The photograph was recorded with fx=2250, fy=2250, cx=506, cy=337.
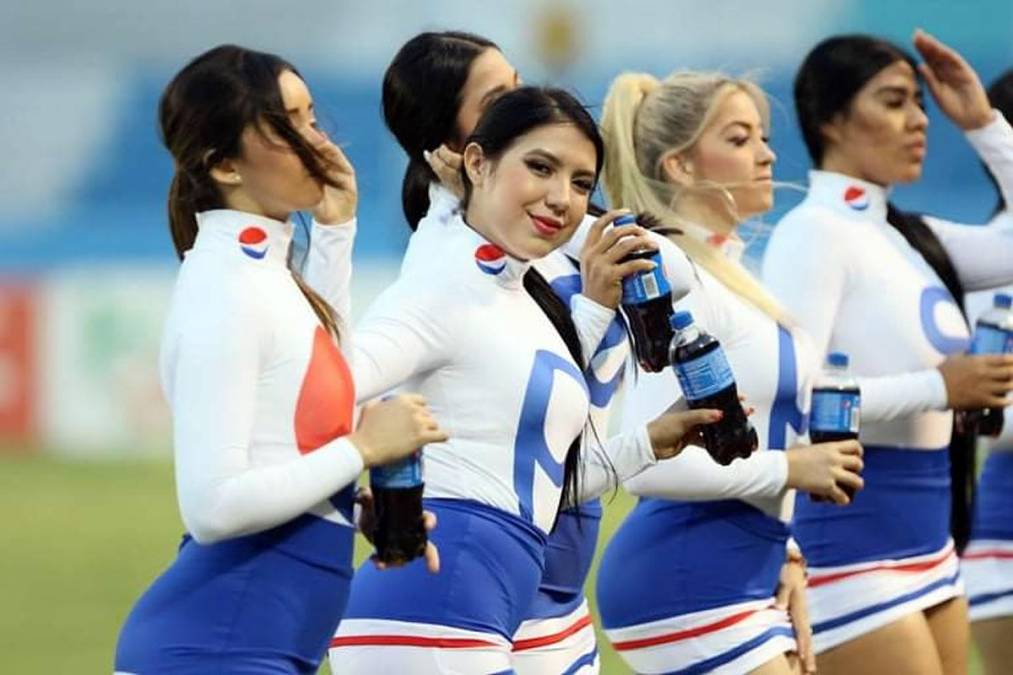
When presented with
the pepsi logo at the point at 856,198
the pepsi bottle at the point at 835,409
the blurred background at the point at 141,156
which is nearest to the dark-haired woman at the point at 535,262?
the pepsi bottle at the point at 835,409

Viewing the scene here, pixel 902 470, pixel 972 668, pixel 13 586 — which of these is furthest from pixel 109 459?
pixel 902 470

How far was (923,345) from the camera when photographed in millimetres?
5898

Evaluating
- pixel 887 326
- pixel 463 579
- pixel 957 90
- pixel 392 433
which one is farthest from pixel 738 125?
pixel 392 433

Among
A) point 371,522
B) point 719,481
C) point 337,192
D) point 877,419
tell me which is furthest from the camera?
point 877,419

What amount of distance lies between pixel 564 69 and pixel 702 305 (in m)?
16.9

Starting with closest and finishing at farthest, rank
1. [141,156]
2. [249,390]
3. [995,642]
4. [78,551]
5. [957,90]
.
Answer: [249,390] < [957,90] < [995,642] < [78,551] < [141,156]

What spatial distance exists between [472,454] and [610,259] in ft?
1.56

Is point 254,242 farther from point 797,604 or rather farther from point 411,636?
point 797,604

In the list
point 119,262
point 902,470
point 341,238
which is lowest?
point 119,262

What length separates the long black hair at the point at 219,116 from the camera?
13.1 feet

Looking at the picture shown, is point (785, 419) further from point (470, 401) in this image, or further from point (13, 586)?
point (13, 586)

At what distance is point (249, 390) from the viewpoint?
3.80 m

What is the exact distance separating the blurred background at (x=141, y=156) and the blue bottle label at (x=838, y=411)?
6848 millimetres

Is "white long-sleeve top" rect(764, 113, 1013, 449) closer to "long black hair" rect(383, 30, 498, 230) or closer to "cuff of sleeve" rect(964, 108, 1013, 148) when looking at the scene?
"cuff of sleeve" rect(964, 108, 1013, 148)
